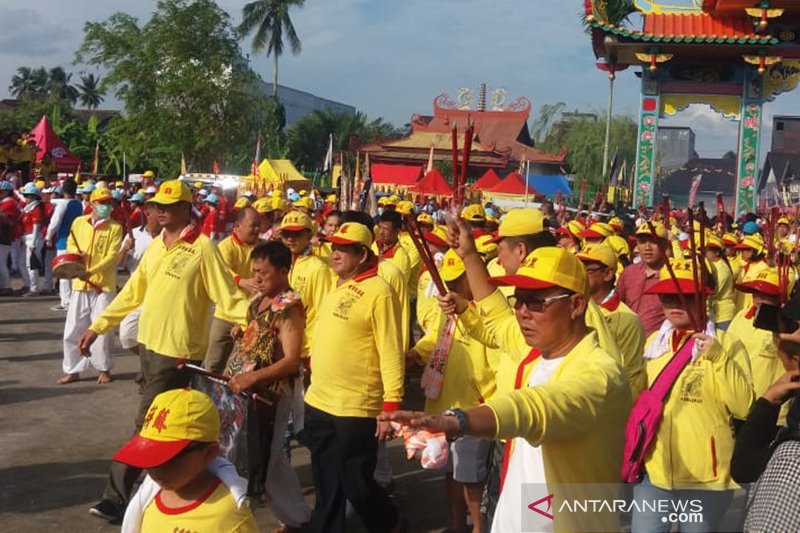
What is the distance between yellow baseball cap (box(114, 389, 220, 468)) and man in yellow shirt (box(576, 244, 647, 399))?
210 cm

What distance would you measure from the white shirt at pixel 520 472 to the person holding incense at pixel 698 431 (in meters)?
1.42

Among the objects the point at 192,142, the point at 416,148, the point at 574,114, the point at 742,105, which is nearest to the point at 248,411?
the point at 742,105

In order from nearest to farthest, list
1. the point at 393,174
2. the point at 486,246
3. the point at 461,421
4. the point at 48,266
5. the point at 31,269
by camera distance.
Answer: the point at 461,421, the point at 486,246, the point at 31,269, the point at 48,266, the point at 393,174

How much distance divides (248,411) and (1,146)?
21.0 metres

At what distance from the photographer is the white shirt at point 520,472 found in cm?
294

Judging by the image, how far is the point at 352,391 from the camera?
17.0 feet

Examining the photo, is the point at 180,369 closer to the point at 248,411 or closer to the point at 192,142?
the point at 248,411

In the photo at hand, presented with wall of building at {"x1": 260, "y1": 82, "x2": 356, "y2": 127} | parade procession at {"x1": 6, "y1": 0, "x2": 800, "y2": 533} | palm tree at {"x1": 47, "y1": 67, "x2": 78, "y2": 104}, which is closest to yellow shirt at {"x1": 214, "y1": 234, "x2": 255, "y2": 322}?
parade procession at {"x1": 6, "y1": 0, "x2": 800, "y2": 533}

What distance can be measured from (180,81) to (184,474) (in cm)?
2983

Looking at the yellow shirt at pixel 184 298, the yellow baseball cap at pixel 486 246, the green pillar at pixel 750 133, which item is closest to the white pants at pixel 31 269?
the yellow baseball cap at pixel 486 246

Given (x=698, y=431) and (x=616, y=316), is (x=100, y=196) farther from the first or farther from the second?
(x=698, y=431)

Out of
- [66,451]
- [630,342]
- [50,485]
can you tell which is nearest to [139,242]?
[66,451]

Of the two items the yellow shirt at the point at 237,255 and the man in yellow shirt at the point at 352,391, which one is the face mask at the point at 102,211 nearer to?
the yellow shirt at the point at 237,255

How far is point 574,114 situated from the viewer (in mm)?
63125
